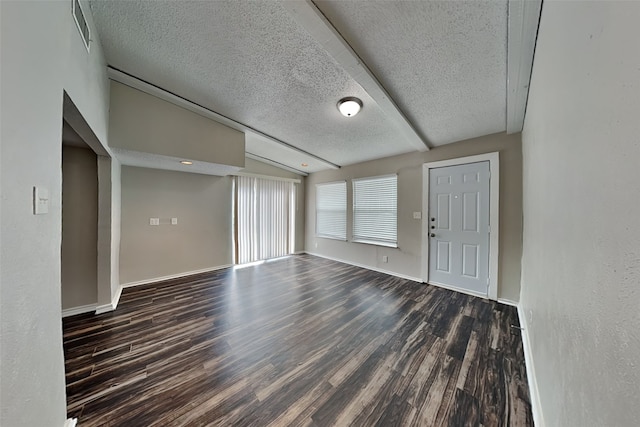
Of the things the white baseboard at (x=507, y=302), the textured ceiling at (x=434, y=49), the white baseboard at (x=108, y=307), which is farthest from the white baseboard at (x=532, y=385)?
the white baseboard at (x=108, y=307)

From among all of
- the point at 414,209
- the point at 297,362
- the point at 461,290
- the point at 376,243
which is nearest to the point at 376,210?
the point at 376,243

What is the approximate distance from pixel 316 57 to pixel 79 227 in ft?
11.0

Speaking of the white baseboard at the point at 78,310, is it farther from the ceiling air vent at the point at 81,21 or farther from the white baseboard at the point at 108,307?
the ceiling air vent at the point at 81,21

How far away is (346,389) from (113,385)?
1.68m

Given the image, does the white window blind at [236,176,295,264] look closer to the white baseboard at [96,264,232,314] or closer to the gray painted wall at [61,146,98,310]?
the white baseboard at [96,264,232,314]

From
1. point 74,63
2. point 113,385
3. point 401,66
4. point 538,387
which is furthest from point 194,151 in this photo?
point 538,387

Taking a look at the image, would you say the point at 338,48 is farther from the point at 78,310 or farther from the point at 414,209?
the point at 78,310

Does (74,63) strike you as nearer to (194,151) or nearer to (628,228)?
(194,151)

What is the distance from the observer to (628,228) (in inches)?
18.9

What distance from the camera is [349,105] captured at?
8.15ft

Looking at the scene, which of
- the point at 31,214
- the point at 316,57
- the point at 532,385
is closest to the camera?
the point at 31,214

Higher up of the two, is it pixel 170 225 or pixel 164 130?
pixel 164 130

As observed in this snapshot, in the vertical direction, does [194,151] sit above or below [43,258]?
above

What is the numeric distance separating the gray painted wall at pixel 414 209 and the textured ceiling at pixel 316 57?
30 cm
